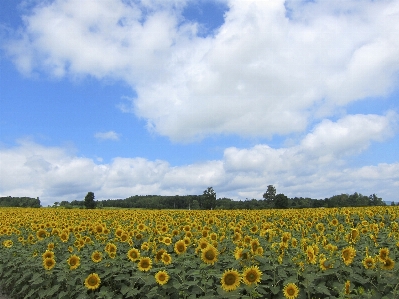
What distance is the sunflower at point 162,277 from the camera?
21.9 feet

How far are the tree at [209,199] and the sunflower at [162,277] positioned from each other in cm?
5527

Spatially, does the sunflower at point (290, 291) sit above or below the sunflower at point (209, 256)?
below

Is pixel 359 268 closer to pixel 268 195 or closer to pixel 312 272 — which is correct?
pixel 312 272

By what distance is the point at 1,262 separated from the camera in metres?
12.2

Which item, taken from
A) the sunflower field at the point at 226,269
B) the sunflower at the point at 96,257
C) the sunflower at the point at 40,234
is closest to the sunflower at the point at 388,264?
the sunflower field at the point at 226,269

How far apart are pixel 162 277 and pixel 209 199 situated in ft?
183

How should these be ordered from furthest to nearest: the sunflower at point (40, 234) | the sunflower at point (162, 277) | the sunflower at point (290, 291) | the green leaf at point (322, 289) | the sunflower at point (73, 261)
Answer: the sunflower at point (40, 234) → the sunflower at point (73, 261) → the sunflower at point (162, 277) → the green leaf at point (322, 289) → the sunflower at point (290, 291)

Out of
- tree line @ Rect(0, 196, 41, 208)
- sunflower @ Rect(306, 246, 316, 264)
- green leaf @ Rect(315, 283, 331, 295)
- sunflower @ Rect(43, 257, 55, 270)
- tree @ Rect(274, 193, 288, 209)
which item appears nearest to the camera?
green leaf @ Rect(315, 283, 331, 295)

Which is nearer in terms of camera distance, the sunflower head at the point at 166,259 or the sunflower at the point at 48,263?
the sunflower head at the point at 166,259

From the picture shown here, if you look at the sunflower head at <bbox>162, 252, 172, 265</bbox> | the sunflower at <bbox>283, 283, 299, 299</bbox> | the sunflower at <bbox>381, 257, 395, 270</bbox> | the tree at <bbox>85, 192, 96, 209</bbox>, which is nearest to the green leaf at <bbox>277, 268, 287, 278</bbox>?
the sunflower at <bbox>283, 283, 299, 299</bbox>

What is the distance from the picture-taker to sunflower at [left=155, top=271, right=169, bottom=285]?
666 centimetres

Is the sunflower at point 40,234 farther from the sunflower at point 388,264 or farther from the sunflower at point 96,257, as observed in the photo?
the sunflower at point 388,264

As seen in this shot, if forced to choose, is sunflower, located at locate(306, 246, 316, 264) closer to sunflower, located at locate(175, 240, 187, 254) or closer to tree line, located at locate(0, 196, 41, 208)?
sunflower, located at locate(175, 240, 187, 254)

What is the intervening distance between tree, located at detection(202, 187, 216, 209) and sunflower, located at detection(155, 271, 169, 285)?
55266mm
